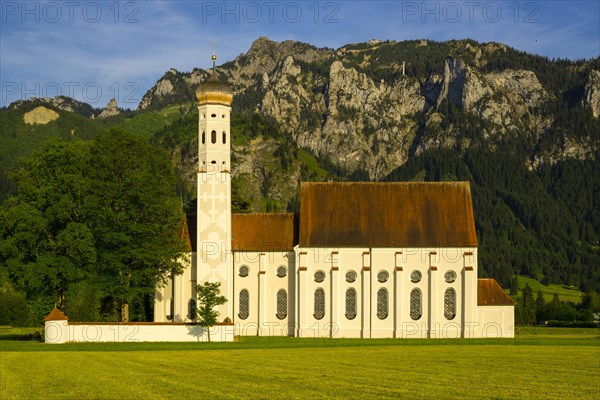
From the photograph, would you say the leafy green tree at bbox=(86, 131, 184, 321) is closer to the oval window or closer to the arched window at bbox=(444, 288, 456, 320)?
the oval window

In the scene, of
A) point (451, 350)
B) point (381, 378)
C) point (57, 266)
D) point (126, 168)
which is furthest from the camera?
point (126, 168)

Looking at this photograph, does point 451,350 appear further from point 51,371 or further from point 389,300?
point 51,371

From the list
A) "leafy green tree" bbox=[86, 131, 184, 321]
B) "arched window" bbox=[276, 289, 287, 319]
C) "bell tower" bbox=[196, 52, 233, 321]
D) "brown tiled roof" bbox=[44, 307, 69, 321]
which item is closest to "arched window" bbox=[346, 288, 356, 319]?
"arched window" bbox=[276, 289, 287, 319]

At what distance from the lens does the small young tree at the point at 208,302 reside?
58.8 metres

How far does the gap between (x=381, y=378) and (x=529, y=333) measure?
152 ft

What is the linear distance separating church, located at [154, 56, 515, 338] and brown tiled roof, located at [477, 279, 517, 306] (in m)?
0.08

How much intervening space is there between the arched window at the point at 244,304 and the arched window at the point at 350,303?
25.8 feet

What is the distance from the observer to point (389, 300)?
68125 millimetres

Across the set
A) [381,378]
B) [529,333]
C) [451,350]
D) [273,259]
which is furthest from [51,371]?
[529,333]

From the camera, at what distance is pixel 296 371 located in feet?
115

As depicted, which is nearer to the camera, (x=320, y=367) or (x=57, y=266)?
(x=320, y=367)

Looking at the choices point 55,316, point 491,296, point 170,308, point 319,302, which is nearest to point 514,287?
point 491,296

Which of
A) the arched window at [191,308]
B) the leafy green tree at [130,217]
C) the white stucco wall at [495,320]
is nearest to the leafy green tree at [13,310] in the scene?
the arched window at [191,308]

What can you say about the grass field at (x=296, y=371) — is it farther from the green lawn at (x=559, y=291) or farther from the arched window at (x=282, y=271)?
the green lawn at (x=559, y=291)
